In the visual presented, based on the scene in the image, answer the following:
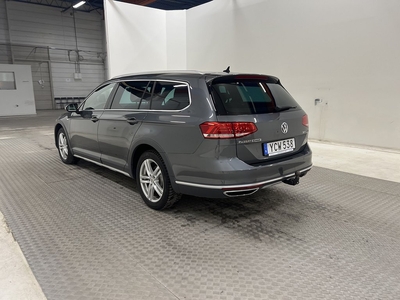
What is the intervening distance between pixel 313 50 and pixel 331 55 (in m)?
0.43

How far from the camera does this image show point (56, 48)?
56.0 ft

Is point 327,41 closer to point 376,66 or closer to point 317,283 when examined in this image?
point 376,66

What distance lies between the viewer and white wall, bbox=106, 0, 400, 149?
212 inches

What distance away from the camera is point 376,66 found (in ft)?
17.8

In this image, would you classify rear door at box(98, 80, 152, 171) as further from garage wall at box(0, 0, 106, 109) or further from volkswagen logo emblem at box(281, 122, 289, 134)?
garage wall at box(0, 0, 106, 109)

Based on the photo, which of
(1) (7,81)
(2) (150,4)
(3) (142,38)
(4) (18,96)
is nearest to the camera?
(3) (142,38)

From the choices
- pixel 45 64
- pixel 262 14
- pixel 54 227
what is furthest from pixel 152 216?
pixel 45 64

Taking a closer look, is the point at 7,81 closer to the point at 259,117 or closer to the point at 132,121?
the point at 132,121

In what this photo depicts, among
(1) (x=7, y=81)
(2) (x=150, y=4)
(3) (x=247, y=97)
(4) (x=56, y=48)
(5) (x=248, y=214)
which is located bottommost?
(5) (x=248, y=214)

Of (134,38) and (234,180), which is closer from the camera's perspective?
(234,180)

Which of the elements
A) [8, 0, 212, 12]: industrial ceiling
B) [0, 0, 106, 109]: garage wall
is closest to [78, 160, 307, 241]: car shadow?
[8, 0, 212, 12]: industrial ceiling

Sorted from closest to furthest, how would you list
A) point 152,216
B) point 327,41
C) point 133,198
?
point 152,216 → point 133,198 → point 327,41

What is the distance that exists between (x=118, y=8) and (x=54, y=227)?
24.0 feet

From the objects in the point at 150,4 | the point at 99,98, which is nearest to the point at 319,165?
the point at 99,98
